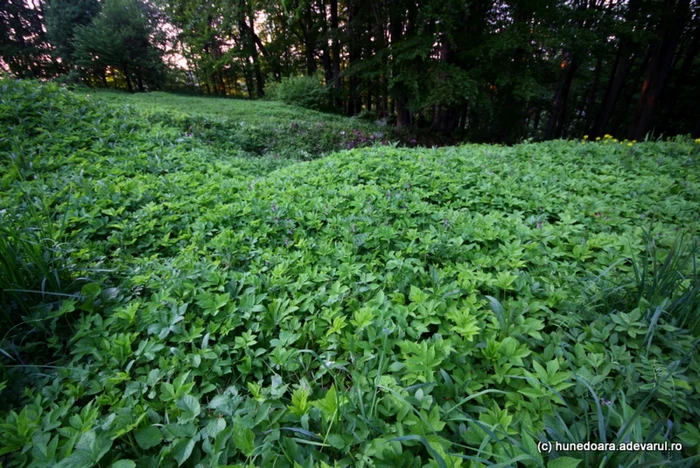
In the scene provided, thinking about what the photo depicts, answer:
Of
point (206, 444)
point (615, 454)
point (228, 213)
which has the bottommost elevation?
point (206, 444)

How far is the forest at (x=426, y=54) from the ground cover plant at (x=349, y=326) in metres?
8.30

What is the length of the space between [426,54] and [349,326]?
10.6m

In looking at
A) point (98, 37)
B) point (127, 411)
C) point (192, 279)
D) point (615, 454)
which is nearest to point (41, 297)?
point (192, 279)

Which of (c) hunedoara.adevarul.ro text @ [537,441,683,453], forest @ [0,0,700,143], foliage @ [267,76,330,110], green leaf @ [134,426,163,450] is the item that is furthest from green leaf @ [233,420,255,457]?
foliage @ [267,76,330,110]

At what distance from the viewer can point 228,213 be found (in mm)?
2951

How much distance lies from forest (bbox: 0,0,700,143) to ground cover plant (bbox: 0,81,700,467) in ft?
27.2

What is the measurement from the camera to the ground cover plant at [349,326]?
113cm

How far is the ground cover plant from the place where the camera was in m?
1.13

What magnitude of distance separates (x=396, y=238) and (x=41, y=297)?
2.48 m

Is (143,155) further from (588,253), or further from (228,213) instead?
(588,253)

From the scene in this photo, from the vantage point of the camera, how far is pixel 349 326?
5.55ft

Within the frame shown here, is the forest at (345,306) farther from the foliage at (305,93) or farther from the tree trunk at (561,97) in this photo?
the tree trunk at (561,97)

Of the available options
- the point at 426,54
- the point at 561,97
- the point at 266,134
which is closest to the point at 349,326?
the point at 266,134

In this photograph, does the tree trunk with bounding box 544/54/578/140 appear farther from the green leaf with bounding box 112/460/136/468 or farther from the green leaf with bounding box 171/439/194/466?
the green leaf with bounding box 112/460/136/468
